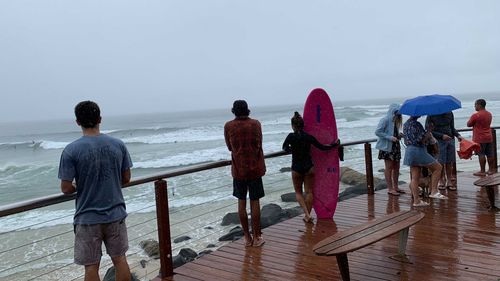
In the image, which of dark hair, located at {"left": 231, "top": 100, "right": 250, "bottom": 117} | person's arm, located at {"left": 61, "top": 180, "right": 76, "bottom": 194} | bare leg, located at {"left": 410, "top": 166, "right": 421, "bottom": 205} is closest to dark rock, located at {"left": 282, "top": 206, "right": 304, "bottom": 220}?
bare leg, located at {"left": 410, "top": 166, "right": 421, "bottom": 205}

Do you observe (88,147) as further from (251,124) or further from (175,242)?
(175,242)

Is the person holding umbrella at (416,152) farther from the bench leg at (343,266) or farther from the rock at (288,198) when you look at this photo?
the rock at (288,198)

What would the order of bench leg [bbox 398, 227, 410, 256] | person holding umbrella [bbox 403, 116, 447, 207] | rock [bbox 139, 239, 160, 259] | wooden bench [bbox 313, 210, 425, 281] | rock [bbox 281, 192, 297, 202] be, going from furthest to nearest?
rock [bbox 281, 192, 297, 202]
rock [bbox 139, 239, 160, 259]
person holding umbrella [bbox 403, 116, 447, 207]
bench leg [bbox 398, 227, 410, 256]
wooden bench [bbox 313, 210, 425, 281]

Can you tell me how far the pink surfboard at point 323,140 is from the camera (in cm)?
530

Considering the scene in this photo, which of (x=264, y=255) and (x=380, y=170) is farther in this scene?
(x=380, y=170)

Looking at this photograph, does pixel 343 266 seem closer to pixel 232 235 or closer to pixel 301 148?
pixel 301 148

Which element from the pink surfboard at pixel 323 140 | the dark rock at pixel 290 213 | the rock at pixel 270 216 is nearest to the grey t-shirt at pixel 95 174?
the pink surfboard at pixel 323 140

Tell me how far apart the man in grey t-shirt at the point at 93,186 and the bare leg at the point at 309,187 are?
106 inches

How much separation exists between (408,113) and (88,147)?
4014mm

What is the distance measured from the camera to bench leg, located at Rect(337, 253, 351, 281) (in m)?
3.31

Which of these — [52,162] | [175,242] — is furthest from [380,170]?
[52,162]

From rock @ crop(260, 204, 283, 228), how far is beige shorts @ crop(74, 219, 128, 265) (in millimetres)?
6966

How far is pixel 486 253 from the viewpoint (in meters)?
3.93

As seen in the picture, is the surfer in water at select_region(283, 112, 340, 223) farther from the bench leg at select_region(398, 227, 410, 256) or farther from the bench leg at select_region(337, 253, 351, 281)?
the bench leg at select_region(337, 253, 351, 281)
